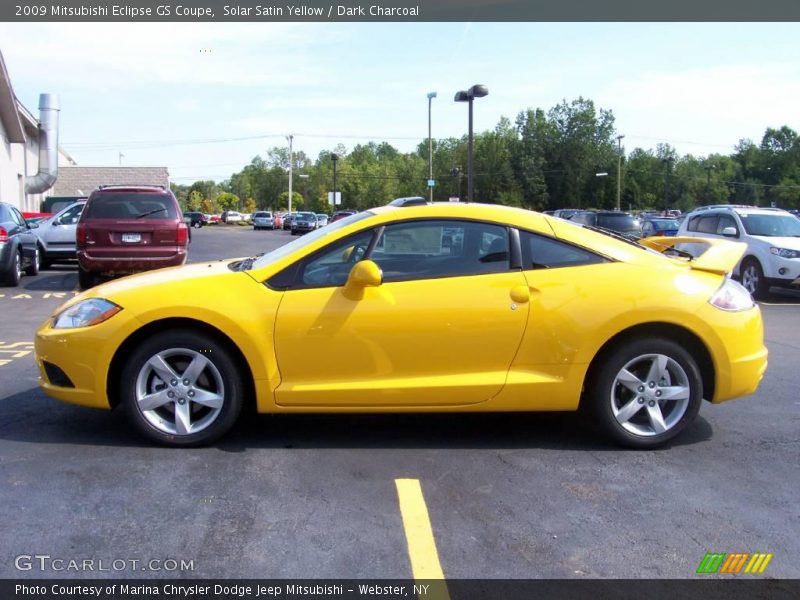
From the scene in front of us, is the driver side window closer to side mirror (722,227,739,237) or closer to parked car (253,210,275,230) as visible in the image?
side mirror (722,227,739,237)

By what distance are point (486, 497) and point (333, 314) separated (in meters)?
1.37

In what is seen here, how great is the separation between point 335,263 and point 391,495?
1480 mm

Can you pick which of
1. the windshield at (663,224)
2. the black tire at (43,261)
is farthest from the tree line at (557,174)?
the black tire at (43,261)

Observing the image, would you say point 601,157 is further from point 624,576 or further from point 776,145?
point 624,576

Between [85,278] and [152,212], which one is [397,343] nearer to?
[152,212]

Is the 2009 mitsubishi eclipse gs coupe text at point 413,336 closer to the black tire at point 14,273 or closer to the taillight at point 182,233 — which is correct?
the taillight at point 182,233

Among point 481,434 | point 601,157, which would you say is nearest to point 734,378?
point 481,434

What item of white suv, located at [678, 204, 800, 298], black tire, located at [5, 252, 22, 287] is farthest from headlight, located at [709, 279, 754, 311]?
black tire, located at [5, 252, 22, 287]

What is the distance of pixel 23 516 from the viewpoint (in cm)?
357

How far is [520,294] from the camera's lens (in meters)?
4.52

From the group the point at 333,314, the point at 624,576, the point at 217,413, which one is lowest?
the point at 624,576

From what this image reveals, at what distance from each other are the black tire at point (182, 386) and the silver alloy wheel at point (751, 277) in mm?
11519

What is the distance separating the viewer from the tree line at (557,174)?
8025 centimetres

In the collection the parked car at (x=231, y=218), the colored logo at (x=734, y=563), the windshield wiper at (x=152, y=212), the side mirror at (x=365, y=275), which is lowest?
the colored logo at (x=734, y=563)
